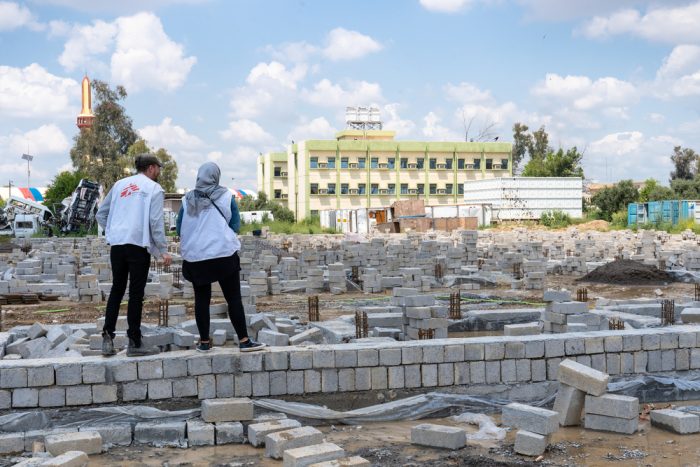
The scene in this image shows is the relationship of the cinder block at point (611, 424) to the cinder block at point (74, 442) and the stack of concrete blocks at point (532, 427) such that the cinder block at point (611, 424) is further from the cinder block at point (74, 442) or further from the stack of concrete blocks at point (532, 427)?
the cinder block at point (74, 442)

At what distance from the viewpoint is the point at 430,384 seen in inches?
245

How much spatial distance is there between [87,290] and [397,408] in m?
9.66

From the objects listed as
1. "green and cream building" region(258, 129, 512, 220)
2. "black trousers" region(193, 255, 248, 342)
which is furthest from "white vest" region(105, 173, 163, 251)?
"green and cream building" region(258, 129, 512, 220)

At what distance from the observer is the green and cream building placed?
53.4 metres

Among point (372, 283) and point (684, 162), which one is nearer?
point (372, 283)

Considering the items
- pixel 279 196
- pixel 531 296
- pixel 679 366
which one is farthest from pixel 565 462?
pixel 279 196

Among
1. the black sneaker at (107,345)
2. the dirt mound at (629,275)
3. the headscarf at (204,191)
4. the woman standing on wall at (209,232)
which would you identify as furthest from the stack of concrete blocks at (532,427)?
the dirt mound at (629,275)

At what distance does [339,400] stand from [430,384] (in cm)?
77

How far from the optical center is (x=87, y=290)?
1410 centimetres

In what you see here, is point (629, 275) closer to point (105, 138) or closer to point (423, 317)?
point (423, 317)

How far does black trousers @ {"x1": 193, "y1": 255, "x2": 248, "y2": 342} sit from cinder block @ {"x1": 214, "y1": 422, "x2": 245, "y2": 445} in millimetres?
732

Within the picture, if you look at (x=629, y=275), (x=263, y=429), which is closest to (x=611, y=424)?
(x=263, y=429)

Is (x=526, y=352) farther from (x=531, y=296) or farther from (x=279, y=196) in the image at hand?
(x=279, y=196)

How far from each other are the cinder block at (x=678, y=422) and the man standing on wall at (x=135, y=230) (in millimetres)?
3854
